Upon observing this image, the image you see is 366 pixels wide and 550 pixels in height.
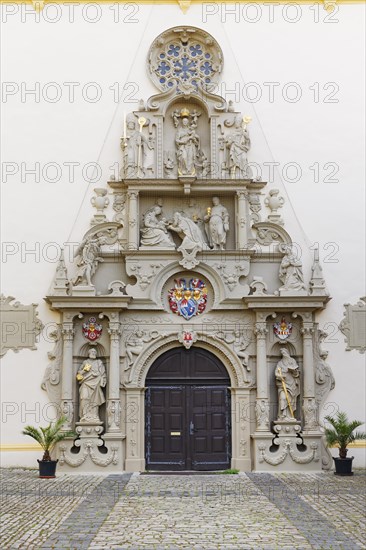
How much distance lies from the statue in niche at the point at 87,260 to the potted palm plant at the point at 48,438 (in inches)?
108

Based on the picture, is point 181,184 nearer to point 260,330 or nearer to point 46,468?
point 260,330

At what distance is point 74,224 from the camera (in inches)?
648

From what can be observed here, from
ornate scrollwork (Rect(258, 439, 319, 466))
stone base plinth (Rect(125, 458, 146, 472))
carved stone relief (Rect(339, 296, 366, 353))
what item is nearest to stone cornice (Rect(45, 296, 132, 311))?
stone base plinth (Rect(125, 458, 146, 472))

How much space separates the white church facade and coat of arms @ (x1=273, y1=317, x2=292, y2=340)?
0.02 m

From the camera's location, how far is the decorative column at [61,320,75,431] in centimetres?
1545

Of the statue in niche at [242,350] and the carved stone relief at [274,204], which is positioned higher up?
the carved stone relief at [274,204]

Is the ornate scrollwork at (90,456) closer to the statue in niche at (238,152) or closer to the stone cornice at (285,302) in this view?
the stone cornice at (285,302)

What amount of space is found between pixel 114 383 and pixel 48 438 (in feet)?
5.66

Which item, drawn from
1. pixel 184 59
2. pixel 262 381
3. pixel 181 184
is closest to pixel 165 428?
pixel 262 381

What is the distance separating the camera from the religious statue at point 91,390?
1551 cm

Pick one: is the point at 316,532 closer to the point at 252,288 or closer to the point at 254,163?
the point at 252,288

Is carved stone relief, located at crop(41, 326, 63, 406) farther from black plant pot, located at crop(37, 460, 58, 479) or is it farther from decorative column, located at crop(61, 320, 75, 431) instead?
black plant pot, located at crop(37, 460, 58, 479)

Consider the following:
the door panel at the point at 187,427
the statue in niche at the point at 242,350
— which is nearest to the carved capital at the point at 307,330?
the statue in niche at the point at 242,350

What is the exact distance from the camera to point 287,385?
619 inches
